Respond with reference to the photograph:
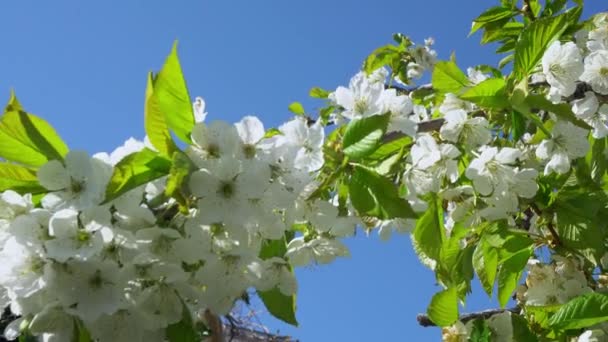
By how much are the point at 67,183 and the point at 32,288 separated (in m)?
0.15

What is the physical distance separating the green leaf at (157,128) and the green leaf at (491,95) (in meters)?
0.63

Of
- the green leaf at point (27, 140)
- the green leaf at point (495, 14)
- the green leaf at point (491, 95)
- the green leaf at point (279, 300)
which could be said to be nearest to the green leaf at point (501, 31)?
the green leaf at point (495, 14)

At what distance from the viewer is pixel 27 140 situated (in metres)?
1.12

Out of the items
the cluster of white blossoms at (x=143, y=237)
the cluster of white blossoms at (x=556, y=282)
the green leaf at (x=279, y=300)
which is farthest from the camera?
the cluster of white blossoms at (x=556, y=282)

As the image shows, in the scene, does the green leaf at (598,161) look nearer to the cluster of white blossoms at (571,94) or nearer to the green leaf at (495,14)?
the cluster of white blossoms at (571,94)

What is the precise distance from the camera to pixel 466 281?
1884mm

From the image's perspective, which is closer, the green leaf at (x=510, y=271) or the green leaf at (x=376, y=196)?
the green leaf at (x=376, y=196)

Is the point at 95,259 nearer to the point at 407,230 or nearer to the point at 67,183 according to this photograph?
the point at 67,183

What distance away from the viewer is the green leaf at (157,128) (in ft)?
3.59

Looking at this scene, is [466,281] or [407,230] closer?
[407,230]

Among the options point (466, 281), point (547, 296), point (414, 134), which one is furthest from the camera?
point (547, 296)

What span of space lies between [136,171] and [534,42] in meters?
0.92

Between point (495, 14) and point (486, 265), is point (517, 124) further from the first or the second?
point (495, 14)

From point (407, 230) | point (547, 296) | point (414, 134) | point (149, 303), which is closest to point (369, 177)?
point (414, 134)
